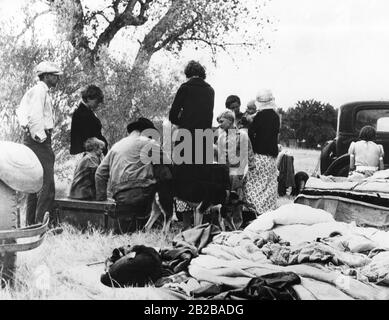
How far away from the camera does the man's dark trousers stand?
6.36 meters

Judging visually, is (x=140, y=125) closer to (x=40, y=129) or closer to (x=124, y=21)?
(x=40, y=129)

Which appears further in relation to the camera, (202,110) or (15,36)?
(15,36)

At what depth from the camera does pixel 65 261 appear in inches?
207

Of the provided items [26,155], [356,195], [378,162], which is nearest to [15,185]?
[26,155]

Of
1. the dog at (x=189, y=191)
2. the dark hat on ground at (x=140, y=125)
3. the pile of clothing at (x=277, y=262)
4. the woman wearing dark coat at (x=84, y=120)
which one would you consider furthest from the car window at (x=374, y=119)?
the pile of clothing at (x=277, y=262)

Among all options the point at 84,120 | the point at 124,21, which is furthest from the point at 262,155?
the point at 124,21

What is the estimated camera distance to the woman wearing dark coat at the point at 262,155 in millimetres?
7465

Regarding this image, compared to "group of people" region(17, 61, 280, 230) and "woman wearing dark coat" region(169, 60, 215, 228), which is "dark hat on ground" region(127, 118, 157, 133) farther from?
"woman wearing dark coat" region(169, 60, 215, 228)

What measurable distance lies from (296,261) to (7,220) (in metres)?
2.02

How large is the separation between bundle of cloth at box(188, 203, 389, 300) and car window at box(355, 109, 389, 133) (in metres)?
5.44

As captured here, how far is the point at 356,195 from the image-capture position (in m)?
6.64

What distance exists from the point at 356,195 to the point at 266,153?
131 centimetres

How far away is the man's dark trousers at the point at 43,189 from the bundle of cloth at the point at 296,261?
1977 mm

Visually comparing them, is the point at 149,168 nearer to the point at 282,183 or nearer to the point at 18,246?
the point at 18,246
